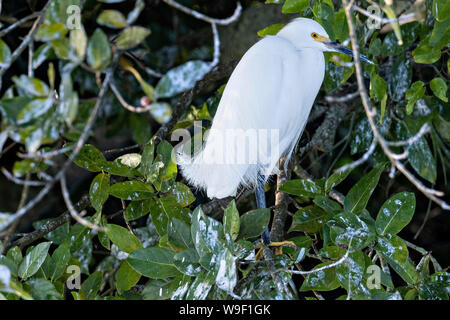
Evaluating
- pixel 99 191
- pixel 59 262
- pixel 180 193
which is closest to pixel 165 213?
pixel 180 193

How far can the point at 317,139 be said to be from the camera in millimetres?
2018

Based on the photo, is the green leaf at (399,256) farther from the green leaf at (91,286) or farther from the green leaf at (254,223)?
the green leaf at (91,286)

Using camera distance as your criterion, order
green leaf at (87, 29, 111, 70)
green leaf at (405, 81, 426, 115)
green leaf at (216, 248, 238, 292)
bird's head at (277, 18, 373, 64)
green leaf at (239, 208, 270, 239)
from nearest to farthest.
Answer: green leaf at (87, 29, 111, 70)
green leaf at (216, 248, 238, 292)
green leaf at (239, 208, 270, 239)
green leaf at (405, 81, 426, 115)
bird's head at (277, 18, 373, 64)

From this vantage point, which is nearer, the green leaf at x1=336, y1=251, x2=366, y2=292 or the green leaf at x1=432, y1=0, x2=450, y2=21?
the green leaf at x1=336, y1=251, x2=366, y2=292

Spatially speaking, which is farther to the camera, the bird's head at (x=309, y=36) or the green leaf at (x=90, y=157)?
the bird's head at (x=309, y=36)

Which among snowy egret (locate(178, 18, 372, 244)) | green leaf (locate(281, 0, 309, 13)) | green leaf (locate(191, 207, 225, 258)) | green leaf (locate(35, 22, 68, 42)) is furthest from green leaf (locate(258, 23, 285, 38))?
green leaf (locate(35, 22, 68, 42))

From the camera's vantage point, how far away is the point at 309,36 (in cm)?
168

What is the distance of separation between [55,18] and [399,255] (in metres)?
0.89

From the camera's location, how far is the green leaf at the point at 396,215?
130cm

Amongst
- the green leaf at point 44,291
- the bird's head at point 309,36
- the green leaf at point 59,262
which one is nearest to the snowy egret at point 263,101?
the bird's head at point 309,36

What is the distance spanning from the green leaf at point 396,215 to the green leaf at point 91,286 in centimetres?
71

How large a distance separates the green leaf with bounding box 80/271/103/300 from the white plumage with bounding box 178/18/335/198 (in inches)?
18.0

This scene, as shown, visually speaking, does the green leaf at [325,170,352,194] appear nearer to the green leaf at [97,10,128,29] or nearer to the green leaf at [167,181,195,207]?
the green leaf at [167,181,195,207]

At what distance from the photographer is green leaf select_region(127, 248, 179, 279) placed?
4.13ft
